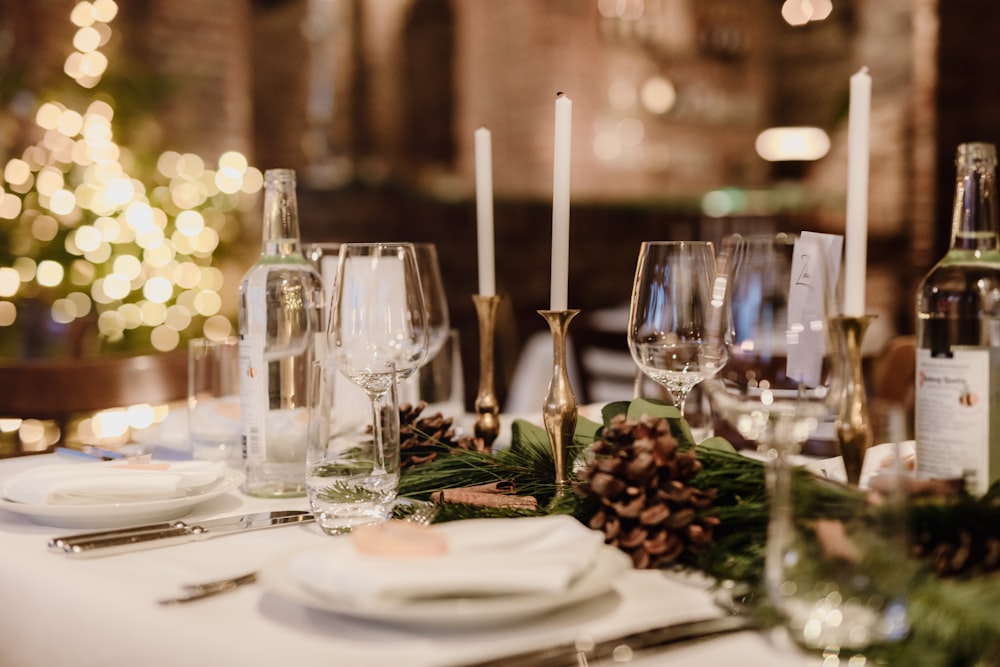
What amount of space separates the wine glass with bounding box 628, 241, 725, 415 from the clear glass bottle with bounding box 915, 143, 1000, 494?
214 millimetres

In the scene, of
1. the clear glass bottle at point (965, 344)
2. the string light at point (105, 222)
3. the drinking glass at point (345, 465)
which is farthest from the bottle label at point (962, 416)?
the string light at point (105, 222)

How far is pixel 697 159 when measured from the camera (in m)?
6.91

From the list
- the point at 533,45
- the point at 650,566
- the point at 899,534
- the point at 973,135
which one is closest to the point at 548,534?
the point at 650,566

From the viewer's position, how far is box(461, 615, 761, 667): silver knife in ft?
1.82

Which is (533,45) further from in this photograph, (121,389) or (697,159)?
(121,389)

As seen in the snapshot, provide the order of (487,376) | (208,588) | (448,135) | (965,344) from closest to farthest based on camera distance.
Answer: (208,588)
(965,344)
(487,376)
(448,135)

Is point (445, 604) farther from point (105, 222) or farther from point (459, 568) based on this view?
point (105, 222)

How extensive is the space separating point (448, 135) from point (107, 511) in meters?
5.37

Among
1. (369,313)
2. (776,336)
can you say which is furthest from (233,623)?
(776,336)

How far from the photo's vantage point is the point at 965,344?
2.62 feet

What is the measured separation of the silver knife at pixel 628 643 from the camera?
0.56 m

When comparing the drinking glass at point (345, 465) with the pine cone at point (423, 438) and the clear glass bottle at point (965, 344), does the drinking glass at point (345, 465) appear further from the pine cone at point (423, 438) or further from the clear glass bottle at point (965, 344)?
the clear glass bottle at point (965, 344)

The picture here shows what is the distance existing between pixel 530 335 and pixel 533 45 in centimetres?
183

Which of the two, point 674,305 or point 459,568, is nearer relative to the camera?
point 459,568
